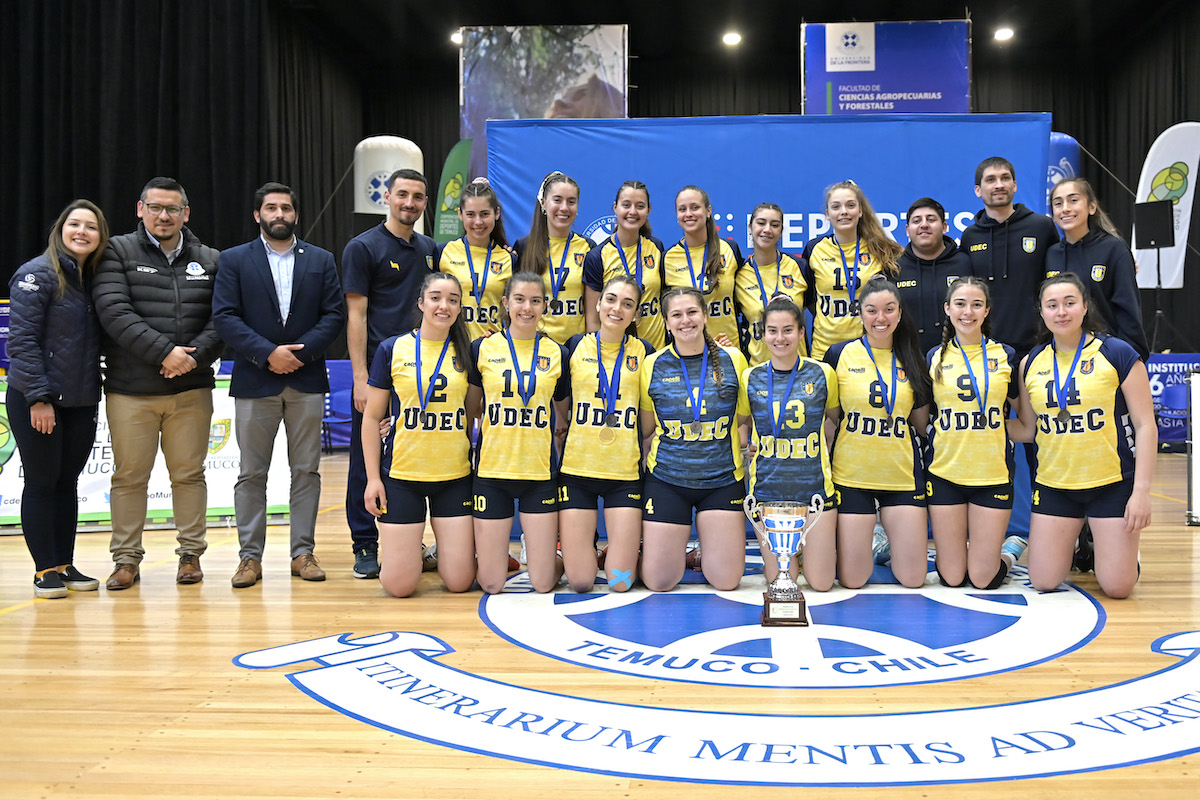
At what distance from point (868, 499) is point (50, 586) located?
387 cm

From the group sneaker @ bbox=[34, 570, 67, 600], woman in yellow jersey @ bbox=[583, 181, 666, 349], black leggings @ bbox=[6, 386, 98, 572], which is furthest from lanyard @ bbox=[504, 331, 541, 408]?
sneaker @ bbox=[34, 570, 67, 600]

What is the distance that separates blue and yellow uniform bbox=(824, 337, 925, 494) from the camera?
13.3ft

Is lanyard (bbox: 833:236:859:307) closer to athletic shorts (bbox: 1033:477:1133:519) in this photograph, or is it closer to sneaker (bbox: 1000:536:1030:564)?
athletic shorts (bbox: 1033:477:1133:519)

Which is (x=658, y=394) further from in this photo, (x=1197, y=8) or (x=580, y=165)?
(x=1197, y=8)

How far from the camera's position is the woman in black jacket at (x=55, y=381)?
3.99 meters

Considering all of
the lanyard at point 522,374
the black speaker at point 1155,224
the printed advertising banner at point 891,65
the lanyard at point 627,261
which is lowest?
the lanyard at point 522,374

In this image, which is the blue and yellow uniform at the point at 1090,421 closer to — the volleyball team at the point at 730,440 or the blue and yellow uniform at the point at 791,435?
the volleyball team at the point at 730,440

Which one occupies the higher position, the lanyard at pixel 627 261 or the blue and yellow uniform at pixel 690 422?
the lanyard at pixel 627 261

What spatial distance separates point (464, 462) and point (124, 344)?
1715mm

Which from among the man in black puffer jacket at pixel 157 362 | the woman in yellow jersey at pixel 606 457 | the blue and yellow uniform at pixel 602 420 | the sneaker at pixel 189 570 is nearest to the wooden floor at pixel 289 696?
the sneaker at pixel 189 570

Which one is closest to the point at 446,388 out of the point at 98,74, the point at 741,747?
the point at 741,747

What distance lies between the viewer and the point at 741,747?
225cm

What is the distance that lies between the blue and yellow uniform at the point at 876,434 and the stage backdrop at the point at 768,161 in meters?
1.82

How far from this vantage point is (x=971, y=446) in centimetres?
403
